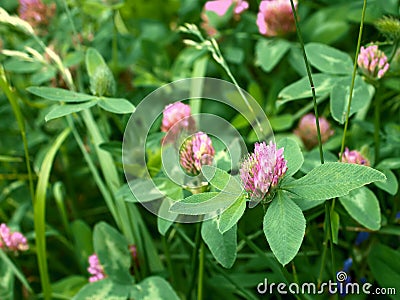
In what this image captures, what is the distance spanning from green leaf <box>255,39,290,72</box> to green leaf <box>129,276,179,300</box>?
511 mm

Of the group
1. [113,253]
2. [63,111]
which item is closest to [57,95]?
[63,111]

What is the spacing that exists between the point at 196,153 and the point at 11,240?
19.6 inches

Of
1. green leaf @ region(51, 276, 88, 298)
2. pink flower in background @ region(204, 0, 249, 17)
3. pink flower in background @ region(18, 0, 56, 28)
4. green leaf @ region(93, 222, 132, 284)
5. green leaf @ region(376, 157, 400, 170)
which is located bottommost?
green leaf @ region(51, 276, 88, 298)

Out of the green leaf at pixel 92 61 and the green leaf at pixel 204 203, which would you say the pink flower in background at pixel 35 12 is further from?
the green leaf at pixel 204 203

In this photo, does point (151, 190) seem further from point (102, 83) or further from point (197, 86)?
point (197, 86)

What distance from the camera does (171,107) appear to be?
1047 mm

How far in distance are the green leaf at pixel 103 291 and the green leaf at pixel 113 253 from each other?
0.02 meters

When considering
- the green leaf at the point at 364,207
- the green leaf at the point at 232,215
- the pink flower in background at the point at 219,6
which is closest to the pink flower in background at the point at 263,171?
the green leaf at the point at 232,215

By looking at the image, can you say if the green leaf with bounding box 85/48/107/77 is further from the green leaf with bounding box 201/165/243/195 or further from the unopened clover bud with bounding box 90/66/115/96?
the green leaf with bounding box 201/165/243/195

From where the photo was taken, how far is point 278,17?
4.38 feet

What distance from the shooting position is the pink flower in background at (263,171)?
72cm

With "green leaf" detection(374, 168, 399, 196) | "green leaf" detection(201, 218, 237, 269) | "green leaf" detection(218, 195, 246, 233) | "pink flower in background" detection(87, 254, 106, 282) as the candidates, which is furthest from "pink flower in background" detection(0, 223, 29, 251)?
"green leaf" detection(374, 168, 399, 196)

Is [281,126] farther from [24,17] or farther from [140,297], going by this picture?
[24,17]

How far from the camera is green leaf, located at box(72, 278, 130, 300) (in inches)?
39.8
